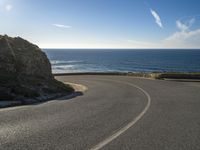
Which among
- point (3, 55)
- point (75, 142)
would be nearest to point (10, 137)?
point (75, 142)

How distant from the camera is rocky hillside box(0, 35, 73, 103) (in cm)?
1748

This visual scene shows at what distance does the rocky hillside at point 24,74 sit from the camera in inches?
688

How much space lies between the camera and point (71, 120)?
10695mm

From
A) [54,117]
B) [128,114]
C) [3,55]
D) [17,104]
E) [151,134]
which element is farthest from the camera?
[3,55]

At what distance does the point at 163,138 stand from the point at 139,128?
1.41m

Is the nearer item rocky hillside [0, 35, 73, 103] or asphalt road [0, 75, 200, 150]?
asphalt road [0, 75, 200, 150]

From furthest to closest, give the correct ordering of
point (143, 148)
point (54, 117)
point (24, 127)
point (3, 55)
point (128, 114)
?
point (3, 55) < point (128, 114) < point (54, 117) < point (24, 127) < point (143, 148)

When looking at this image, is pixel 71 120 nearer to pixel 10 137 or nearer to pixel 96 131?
pixel 96 131

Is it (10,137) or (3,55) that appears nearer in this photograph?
(10,137)

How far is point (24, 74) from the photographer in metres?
23.8

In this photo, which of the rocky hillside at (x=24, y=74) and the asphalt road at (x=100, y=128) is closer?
the asphalt road at (x=100, y=128)

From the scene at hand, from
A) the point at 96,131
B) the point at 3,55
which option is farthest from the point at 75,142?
the point at 3,55

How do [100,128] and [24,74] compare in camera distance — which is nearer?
[100,128]

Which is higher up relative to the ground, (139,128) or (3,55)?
(3,55)
